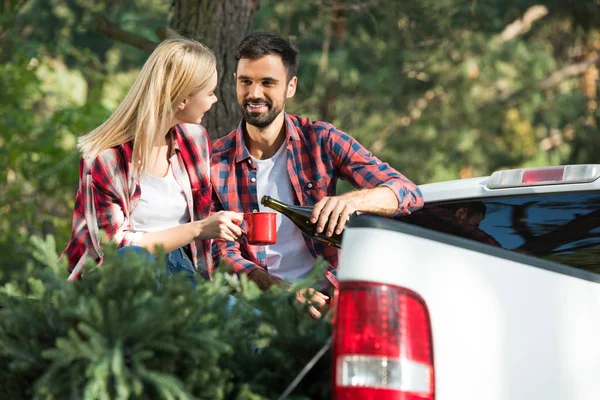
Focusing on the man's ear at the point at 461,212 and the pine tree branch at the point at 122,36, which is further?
the pine tree branch at the point at 122,36

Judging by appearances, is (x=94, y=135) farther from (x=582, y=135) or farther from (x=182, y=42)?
(x=582, y=135)

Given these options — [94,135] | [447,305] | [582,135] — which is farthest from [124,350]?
[582,135]

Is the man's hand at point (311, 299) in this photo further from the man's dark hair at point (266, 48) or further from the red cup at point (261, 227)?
the man's dark hair at point (266, 48)

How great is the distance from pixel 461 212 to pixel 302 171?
82cm

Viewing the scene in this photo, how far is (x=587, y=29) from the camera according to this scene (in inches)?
768

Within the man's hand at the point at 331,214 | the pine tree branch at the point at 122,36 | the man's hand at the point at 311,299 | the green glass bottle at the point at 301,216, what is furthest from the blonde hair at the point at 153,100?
the pine tree branch at the point at 122,36

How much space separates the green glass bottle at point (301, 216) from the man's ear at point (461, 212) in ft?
1.79

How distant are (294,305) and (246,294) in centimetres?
Result: 16

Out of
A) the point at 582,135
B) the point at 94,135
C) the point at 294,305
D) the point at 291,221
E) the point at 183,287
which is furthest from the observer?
the point at 582,135

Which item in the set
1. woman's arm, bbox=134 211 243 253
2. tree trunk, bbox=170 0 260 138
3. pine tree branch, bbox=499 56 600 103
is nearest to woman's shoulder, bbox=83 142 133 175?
woman's arm, bbox=134 211 243 253

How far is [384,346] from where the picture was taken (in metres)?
2.37

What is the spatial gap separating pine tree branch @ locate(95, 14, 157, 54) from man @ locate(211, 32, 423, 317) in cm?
265

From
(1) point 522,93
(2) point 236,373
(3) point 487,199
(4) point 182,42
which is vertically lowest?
(2) point 236,373

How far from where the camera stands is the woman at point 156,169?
13.1 feet
